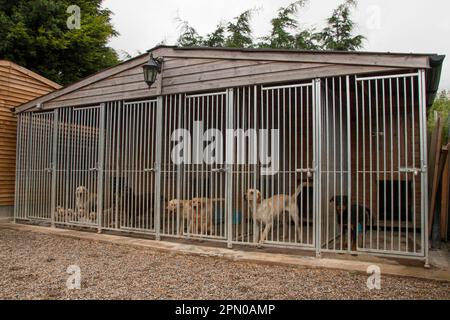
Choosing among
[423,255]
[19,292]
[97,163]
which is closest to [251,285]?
[423,255]

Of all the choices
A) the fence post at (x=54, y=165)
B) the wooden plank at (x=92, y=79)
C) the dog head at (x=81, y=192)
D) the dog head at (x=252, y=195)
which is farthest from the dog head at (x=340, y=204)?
the fence post at (x=54, y=165)

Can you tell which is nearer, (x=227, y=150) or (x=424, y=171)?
(x=424, y=171)

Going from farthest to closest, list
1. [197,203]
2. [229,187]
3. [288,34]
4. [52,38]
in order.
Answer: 1. [288,34]
2. [52,38]
3. [197,203]
4. [229,187]

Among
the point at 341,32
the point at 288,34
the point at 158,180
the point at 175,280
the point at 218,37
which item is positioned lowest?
the point at 175,280

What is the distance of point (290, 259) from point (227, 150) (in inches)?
85.2

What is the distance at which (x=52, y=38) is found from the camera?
17.1 m

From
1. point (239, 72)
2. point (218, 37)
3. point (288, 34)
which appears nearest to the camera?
point (239, 72)

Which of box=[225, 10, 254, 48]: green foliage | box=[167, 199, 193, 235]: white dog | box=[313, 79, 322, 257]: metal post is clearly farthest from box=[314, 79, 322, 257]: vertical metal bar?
box=[225, 10, 254, 48]: green foliage

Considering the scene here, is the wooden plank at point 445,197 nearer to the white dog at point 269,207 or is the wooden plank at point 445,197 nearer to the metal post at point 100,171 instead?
the white dog at point 269,207

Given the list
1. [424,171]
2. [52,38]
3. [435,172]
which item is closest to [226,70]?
[424,171]

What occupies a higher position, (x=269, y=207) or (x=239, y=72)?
(x=239, y=72)

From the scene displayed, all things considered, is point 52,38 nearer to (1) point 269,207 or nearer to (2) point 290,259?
(1) point 269,207

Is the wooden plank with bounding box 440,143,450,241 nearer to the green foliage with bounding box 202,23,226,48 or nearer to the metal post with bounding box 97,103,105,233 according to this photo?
the metal post with bounding box 97,103,105,233

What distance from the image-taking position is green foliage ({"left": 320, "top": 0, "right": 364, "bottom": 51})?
64.5ft
